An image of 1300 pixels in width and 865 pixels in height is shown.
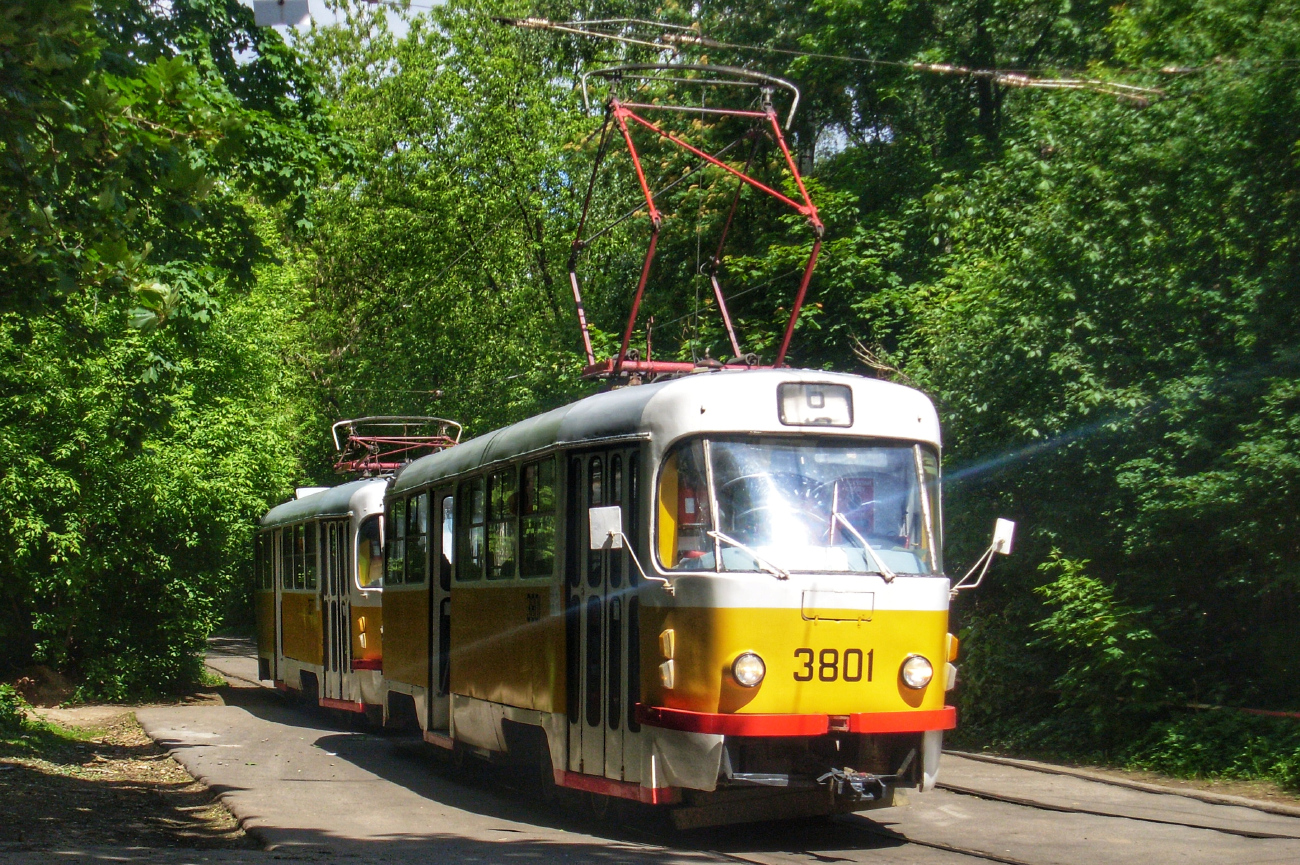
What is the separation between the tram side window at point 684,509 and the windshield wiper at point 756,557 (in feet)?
0.26

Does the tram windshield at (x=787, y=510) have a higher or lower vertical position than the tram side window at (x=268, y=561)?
higher

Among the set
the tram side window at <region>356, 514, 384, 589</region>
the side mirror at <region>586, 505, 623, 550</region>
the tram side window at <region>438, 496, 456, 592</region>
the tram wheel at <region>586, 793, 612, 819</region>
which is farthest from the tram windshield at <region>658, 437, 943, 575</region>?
the tram side window at <region>356, 514, 384, 589</region>

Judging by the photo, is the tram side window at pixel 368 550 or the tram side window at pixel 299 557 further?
the tram side window at pixel 299 557

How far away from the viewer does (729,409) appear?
8.73 meters

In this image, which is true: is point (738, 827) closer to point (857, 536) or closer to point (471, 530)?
point (857, 536)

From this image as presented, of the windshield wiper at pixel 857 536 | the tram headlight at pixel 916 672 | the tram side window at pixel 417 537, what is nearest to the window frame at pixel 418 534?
the tram side window at pixel 417 537

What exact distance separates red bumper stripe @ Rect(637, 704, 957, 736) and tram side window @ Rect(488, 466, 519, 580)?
275 centimetres

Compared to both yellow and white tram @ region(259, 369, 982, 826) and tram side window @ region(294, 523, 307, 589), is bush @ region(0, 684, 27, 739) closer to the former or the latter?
tram side window @ region(294, 523, 307, 589)

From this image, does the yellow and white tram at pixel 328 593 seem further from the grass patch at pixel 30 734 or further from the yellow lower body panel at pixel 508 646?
the yellow lower body panel at pixel 508 646

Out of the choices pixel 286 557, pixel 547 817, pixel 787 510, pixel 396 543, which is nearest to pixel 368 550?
pixel 396 543

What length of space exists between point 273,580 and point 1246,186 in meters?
16.1

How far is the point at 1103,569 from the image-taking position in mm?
14109

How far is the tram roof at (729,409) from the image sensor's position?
8.73m

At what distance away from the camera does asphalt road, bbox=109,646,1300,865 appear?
8406 mm
